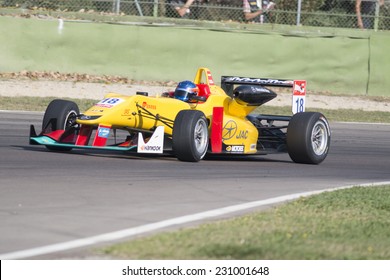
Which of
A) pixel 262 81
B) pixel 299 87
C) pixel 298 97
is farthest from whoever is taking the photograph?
pixel 262 81

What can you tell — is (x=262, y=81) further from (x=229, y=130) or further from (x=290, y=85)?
(x=229, y=130)

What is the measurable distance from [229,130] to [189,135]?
4.26 ft

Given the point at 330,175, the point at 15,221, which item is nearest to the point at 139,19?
the point at 330,175

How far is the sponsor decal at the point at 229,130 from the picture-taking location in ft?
44.3

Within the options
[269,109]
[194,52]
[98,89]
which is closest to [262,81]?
[269,109]

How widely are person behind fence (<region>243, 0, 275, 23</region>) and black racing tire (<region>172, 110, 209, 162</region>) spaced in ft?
41.0

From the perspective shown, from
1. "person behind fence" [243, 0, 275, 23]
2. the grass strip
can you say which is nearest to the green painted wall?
"person behind fence" [243, 0, 275, 23]

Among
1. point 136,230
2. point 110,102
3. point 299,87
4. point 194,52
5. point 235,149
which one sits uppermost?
point 194,52

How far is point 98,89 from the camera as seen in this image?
22.9 m

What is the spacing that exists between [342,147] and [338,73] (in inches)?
325

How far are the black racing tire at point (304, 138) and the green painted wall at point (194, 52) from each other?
1022 cm

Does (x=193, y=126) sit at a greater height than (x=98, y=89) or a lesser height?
lesser

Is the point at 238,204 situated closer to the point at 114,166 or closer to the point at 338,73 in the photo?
the point at 114,166

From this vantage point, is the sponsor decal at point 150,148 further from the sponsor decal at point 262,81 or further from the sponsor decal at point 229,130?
the sponsor decal at point 262,81
